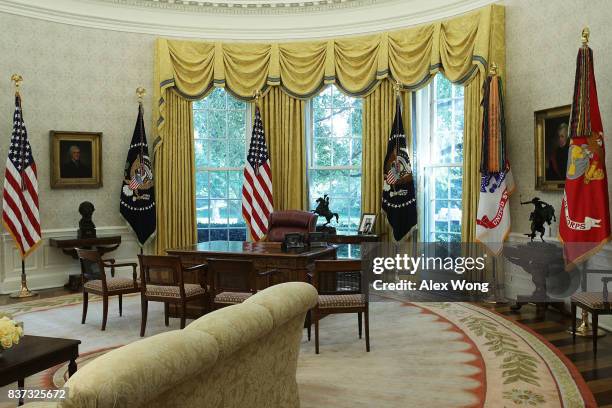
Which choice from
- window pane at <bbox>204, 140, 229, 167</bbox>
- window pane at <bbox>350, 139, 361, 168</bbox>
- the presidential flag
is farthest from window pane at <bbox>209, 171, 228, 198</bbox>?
the presidential flag

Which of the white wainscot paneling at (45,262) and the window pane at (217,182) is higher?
the window pane at (217,182)

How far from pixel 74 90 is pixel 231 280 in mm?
4807

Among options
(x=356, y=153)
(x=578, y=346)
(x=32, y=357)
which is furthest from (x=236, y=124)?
(x=32, y=357)

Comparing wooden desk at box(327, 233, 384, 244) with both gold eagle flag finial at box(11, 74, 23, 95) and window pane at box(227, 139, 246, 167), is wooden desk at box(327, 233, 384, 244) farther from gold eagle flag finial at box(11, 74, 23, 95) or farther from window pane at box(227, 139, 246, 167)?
gold eagle flag finial at box(11, 74, 23, 95)

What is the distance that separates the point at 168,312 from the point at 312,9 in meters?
5.52

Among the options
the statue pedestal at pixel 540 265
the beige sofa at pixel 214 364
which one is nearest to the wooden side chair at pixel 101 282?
the beige sofa at pixel 214 364

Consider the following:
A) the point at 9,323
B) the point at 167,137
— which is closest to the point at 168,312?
the point at 9,323

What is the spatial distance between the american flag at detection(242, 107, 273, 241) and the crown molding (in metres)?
1.60

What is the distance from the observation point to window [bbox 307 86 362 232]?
29.7ft

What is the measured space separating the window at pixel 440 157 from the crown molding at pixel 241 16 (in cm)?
112

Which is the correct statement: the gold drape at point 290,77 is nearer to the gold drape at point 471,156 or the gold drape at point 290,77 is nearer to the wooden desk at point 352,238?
the wooden desk at point 352,238

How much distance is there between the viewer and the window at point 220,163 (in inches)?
368

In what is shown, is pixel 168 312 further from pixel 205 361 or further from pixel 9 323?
pixel 205 361

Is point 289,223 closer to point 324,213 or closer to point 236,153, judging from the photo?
point 324,213
